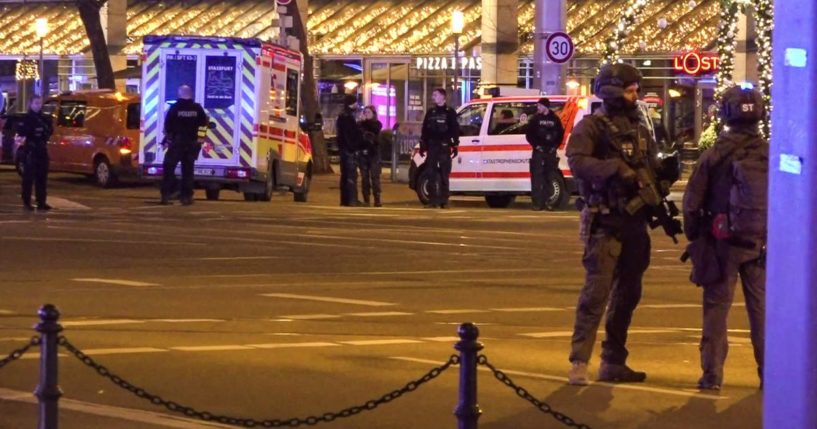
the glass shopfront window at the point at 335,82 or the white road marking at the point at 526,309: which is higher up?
the glass shopfront window at the point at 335,82

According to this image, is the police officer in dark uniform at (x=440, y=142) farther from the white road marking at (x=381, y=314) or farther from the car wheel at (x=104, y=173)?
the white road marking at (x=381, y=314)

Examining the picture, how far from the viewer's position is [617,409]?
28.3 feet

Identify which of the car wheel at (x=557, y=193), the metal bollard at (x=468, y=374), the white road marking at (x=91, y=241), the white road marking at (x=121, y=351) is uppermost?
the car wheel at (x=557, y=193)

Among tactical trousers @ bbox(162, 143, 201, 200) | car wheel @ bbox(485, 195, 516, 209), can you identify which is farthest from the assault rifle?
car wheel @ bbox(485, 195, 516, 209)

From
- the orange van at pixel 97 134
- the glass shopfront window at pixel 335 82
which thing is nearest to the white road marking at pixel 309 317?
the orange van at pixel 97 134

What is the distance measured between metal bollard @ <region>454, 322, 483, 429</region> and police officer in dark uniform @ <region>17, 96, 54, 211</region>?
673 inches

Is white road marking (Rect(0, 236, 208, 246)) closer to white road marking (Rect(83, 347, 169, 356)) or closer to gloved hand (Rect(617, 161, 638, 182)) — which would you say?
white road marking (Rect(83, 347, 169, 356))

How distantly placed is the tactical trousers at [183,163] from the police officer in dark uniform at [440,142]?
3.57 metres

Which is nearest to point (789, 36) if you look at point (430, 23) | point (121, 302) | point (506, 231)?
point (121, 302)

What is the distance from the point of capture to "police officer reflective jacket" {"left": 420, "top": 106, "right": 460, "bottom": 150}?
25.0 metres

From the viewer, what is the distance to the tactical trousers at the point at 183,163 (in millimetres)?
24141

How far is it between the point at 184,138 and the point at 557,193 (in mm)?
5990

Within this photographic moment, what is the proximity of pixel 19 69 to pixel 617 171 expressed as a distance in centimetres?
4852

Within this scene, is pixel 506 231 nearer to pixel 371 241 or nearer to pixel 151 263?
pixel 371 241
